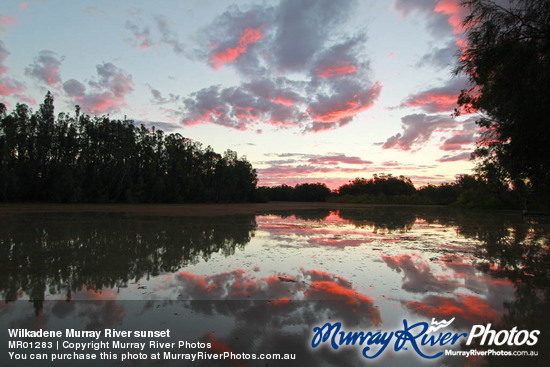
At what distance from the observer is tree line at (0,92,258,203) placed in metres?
46.1

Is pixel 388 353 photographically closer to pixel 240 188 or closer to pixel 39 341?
pixel 39 341

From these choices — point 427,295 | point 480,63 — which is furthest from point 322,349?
point 480,63

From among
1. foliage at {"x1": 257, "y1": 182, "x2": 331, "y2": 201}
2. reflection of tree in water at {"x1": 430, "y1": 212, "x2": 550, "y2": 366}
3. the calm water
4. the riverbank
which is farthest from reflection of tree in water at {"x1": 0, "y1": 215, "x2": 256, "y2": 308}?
foliage at {"x1": 257, "y1": 182, "x2": 331, "y2": 201}

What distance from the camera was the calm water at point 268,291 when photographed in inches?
185

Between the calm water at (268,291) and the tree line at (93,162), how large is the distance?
142 ft

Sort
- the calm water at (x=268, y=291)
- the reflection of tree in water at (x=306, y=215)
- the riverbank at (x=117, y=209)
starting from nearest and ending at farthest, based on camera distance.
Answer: the calm water at (x=268, y=291) < the reflection of tree in water at (x=306, y=215) < the riverbank at (x=117, y=209)

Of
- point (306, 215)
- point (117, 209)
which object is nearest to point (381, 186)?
point (306, 215)

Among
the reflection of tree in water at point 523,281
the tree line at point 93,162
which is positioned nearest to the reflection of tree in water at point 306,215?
the reflection of tree in water at point 523,281

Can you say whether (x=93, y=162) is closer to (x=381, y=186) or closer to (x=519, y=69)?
(x=519, y=69)

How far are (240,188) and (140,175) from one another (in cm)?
3278

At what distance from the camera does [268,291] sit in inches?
262

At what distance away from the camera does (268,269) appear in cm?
874

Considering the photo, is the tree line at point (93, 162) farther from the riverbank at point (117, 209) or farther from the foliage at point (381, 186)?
the foliage at point (381, 186)

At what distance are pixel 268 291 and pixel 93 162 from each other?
5923 cm
